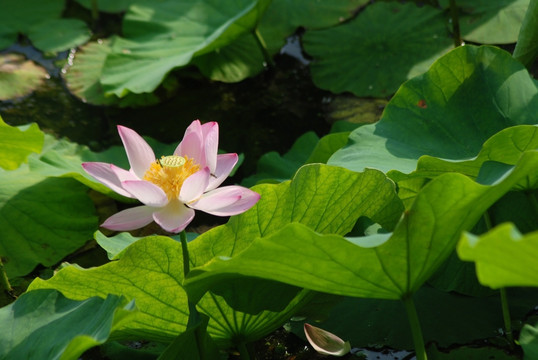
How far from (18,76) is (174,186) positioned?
1861mm

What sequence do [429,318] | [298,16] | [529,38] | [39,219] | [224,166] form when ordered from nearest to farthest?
[224,166]
[429,318]
[529,38]
[39,219]
[298,16]

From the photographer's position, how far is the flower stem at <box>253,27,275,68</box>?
280 cm

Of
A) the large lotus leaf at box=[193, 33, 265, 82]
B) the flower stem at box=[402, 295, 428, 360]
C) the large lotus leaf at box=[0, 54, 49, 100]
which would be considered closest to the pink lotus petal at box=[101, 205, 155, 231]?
the flower stem at box=[402, 295, 428, 360]

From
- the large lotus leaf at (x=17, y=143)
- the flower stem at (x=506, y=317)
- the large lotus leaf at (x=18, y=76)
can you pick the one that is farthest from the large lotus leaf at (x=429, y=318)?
the large lotus leaf at (x=18, y=76)

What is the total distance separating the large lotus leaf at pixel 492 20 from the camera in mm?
2703

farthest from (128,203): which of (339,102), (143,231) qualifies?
(339,102)

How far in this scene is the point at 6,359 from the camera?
1.27 m

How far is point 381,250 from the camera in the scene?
46.6 inches

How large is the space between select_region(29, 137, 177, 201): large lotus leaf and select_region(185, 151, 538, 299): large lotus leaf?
0.90 meters

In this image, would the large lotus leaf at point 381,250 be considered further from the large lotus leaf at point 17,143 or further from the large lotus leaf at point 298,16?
the large lotus leaf at point 298,16

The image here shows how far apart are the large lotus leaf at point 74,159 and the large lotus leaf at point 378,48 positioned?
710 mm

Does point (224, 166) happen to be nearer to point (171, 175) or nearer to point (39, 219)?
point (171, 175)

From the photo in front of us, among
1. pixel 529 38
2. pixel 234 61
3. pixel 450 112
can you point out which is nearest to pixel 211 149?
pixel 450 112

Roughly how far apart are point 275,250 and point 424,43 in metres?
1.78
